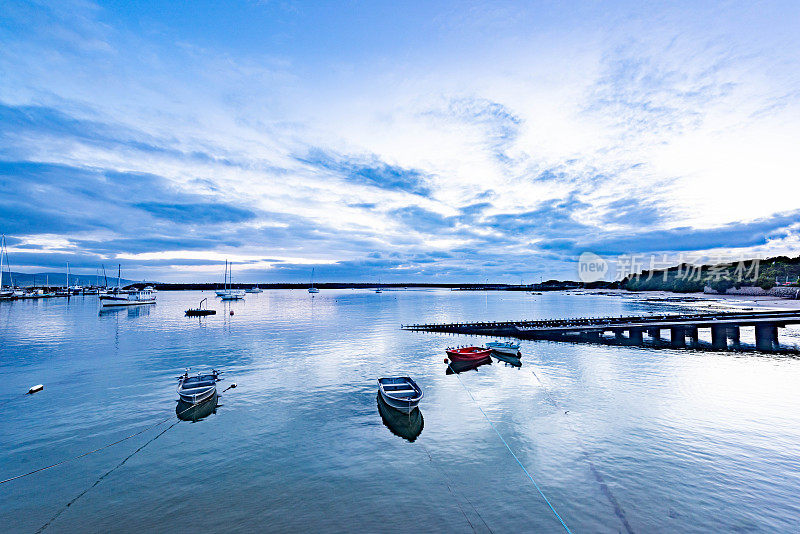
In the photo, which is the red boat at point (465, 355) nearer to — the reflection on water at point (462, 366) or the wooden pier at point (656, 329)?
the reflection on water at point (462, 366)

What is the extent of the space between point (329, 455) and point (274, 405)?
11.6 m

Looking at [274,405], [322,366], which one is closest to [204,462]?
[274,405]

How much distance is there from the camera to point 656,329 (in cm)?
7125

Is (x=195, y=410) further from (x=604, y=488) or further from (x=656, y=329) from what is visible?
(x=656, y=329)

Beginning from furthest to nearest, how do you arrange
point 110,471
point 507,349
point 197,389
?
point 507,349 < point 197,389 < point 110,471

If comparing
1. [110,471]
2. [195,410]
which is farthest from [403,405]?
[110,471]

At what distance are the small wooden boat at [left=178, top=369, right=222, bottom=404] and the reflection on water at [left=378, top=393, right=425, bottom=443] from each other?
15933 mm

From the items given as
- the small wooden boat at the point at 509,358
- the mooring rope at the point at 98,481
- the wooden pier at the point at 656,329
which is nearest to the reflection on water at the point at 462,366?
the small wooden boat at the point at 509,358

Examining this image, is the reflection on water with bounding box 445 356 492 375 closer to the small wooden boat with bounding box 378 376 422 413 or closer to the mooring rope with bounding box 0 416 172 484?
the small wooden boat with bounding box 378 376 422 413

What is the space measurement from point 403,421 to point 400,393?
2.54 meters

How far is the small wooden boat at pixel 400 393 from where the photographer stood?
2859cm

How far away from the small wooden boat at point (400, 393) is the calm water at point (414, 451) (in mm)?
1965

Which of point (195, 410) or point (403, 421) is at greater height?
point (195, 410)

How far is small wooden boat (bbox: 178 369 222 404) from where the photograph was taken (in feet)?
102
